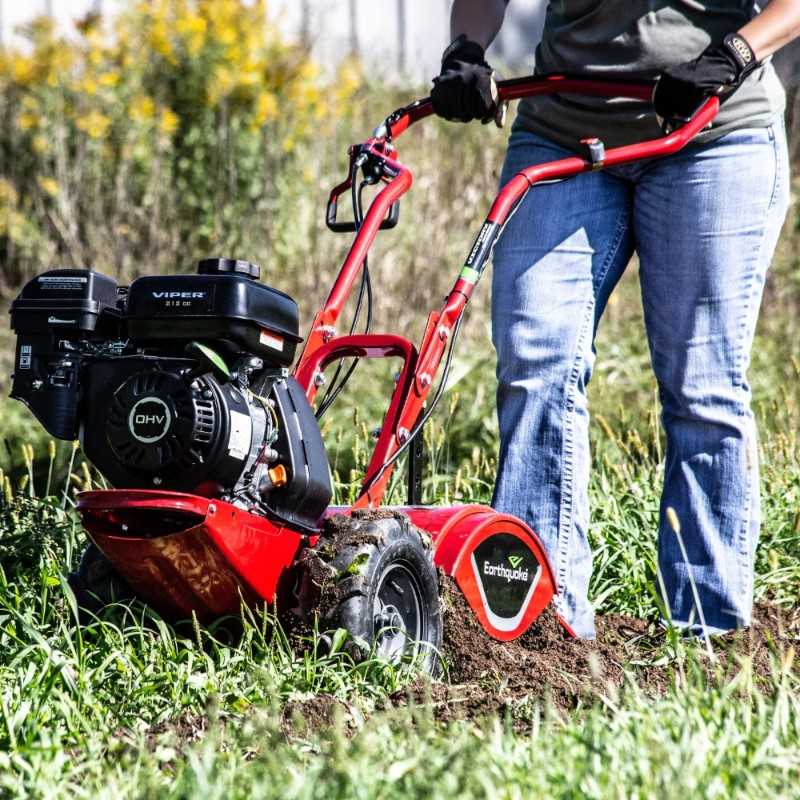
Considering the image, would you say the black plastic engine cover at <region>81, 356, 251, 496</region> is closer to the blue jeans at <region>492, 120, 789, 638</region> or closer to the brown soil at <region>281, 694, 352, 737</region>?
the brown soil at <region>281, 694, 352, 737</region>

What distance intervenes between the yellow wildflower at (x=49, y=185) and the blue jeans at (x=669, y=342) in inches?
186

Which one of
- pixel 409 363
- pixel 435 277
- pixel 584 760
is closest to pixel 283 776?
pixel 584 760

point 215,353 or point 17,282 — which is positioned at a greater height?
point 17,282

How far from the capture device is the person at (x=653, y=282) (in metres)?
3.15

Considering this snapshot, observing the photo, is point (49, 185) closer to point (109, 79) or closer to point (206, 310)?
point (109, 79)

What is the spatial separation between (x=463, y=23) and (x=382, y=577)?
1576 millimetres

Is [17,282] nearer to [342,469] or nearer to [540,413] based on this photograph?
[342,469]

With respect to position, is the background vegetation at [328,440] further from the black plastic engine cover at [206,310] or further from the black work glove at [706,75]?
the black work glove at [706,75]

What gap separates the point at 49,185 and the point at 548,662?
535 centimetres

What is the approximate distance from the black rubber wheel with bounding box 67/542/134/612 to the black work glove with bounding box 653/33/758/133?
1.59 meters

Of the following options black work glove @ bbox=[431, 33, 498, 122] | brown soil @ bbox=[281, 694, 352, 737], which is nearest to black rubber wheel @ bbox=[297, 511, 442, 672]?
brown soil @ bbox=[281, 694, 352, 737]

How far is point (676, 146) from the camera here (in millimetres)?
3006

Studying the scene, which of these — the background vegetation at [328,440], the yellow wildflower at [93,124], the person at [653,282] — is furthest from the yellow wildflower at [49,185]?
the person at [653,282]

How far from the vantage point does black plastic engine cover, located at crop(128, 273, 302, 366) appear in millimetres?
2525
